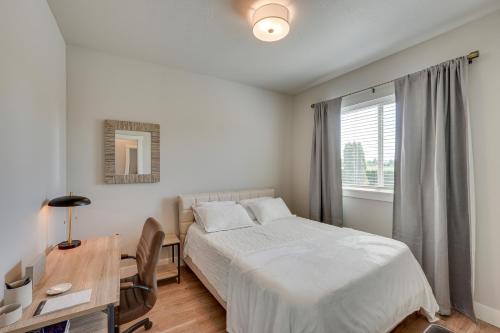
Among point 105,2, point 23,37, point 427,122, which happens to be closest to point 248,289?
point 23,37

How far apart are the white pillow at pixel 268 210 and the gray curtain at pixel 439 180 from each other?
4.71ft

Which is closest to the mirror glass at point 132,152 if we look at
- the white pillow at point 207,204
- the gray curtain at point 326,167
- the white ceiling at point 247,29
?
the white pillow at point 207,204

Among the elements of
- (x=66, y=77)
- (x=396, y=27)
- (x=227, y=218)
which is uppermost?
(x=396, y=27)

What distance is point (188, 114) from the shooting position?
3186 millimetres

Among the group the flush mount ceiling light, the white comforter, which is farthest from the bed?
the flush mount ceiling light

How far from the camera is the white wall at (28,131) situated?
3.84 feet

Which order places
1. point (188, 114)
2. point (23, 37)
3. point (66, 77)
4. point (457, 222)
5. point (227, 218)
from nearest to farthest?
point (23, 37) < point (457, 222) < point (66, 77) < point (227, 218) < point (188, 114)

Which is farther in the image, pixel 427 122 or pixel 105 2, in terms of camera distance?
pixel 427 122

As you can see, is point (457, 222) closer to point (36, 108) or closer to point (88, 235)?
point (36, 108)

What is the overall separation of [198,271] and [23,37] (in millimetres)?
2379

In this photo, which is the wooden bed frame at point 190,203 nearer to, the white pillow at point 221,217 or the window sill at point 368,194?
the white pillow at point 221,217

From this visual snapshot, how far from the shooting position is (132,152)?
279 cm

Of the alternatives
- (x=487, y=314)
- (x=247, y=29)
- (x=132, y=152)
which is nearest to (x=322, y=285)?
(x=487, y=314)

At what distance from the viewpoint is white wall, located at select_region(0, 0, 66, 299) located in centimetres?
117
